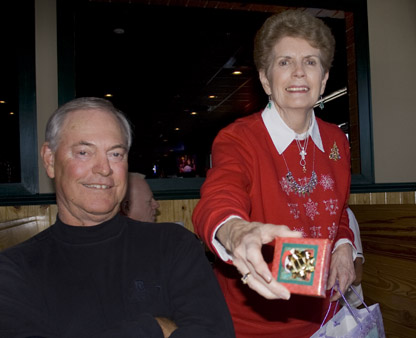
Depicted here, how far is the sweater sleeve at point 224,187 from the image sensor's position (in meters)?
1.07

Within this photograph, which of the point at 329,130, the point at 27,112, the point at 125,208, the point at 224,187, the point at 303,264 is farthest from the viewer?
the point at 27,112

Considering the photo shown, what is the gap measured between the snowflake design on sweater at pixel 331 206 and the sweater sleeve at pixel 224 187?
1.08 ft

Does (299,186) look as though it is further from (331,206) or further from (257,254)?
(257,254)

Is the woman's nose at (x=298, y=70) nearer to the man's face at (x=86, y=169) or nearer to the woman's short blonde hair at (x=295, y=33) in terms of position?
the woman's short blonde hair at (x=295, y=33)

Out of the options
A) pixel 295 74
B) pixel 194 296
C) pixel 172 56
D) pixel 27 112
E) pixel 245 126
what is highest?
pixel 172 56

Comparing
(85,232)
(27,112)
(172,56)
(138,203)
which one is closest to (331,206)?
(85,232)

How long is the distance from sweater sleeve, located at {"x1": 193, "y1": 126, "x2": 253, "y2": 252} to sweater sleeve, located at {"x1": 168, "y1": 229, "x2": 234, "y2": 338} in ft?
0.90

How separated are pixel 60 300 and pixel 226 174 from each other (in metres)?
0.65

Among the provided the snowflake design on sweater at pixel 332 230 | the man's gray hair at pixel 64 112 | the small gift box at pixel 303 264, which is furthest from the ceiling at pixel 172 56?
the small gift box at pixel 303 264

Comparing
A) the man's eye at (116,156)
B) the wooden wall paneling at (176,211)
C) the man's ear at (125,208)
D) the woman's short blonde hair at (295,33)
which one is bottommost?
the wooden wall paneling at (176,211)

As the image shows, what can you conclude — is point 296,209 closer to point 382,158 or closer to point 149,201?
point 149,201

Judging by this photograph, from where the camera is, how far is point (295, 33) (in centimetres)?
155

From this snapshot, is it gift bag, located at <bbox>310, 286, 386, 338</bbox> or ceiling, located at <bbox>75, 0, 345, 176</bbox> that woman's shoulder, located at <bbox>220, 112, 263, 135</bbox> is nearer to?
gift bag, located at <bbox>310, 286, 386, 338</bbox>

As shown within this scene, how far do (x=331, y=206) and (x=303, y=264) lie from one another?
0.77 m
